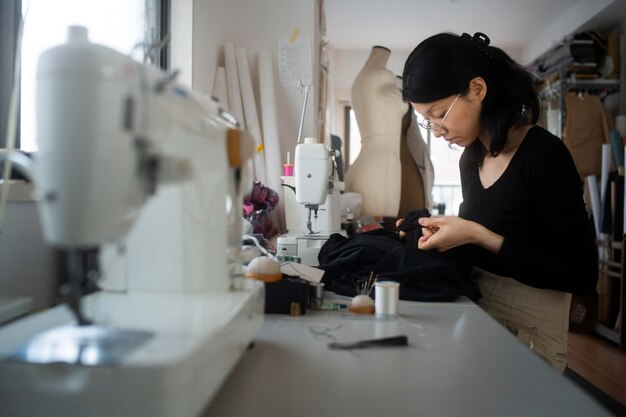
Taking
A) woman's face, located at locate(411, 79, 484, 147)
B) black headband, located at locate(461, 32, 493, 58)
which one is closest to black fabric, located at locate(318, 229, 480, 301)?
woman's face, located at locate(411, 79, 484, 147)

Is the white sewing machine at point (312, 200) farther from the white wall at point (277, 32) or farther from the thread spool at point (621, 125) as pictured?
Result: the thread spool at point (621, 125)

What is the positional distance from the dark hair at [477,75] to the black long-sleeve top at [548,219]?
90mm

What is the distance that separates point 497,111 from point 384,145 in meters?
1.87

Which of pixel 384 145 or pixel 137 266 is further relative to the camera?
pixel 384 145

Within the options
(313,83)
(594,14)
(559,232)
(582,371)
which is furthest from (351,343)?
(594,14)

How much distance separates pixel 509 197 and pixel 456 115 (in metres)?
0.27

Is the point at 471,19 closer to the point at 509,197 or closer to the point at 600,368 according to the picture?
the point at 600,368

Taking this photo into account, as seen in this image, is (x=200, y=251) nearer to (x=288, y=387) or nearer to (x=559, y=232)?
(x=288, y=387)

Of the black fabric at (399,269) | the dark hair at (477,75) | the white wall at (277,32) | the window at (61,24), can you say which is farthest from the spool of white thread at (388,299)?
the white wall at (277,32)

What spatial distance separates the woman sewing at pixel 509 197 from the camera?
137cm

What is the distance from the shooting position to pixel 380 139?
133 inches

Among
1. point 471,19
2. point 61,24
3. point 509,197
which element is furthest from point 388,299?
point 471,19

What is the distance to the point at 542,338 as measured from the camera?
144cm

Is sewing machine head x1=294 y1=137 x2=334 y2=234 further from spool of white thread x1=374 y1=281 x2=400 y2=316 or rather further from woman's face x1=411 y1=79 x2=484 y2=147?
spool of white thread x1=374 y1=281 x2=400 y2=316
